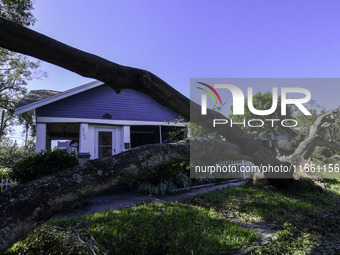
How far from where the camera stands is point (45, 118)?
9156mm

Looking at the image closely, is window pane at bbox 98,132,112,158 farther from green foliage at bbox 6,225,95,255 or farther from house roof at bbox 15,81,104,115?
green foliage at bbox 6,225,95,255

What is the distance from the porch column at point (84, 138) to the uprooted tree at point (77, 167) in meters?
7.04

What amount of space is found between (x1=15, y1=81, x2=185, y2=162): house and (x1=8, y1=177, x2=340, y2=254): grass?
522 cm

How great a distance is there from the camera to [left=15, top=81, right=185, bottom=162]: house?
9.19 meters

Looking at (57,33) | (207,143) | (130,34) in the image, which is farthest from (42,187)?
(57,33)

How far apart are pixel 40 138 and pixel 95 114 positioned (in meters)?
2.64

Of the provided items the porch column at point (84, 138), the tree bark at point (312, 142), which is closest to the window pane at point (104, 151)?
the porch column at point (84, 138)

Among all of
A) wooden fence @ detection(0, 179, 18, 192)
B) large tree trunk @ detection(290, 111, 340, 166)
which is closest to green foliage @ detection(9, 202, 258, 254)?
wooden fence @ detection(0, 179, 18, 192)

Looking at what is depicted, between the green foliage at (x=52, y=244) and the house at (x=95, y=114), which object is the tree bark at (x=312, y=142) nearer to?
the house at (x=95, y=114)

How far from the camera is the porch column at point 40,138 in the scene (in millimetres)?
8616

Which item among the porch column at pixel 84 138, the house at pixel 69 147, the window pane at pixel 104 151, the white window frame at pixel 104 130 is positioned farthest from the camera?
the window pane at pixel 104 151

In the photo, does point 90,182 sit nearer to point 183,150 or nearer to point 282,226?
point 183,150

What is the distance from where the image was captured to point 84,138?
9.76m

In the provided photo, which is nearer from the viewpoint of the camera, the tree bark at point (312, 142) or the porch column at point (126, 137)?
the tree bark at point (312, 142)
